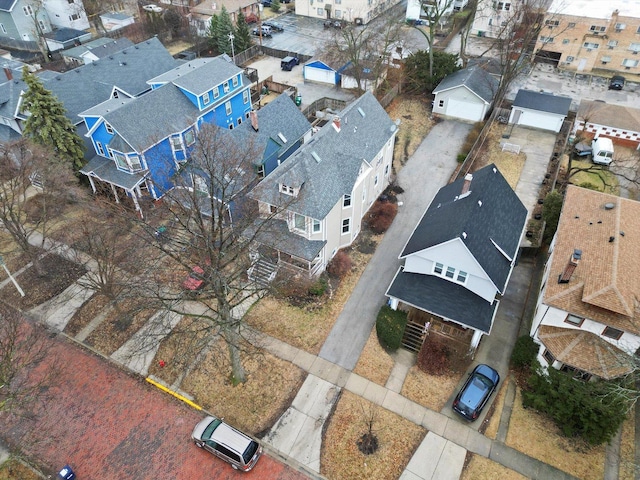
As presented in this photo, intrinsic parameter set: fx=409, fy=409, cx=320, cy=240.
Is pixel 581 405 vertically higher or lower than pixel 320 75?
lower

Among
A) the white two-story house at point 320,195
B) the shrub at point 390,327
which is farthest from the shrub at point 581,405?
the white two-story house at point 320,195

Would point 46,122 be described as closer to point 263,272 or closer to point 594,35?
point 263,272

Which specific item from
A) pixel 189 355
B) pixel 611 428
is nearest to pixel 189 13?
pixel 189 355

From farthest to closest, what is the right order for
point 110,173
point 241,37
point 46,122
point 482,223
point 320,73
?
point 241,37
point 320,73
point 110,173
point 46,122
point 482,223

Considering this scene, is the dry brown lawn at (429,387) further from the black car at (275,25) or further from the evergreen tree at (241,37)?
the black car at (275,25)

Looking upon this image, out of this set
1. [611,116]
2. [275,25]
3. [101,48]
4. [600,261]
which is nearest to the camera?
[600,261]

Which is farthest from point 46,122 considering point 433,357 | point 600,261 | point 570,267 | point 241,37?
point 600,261

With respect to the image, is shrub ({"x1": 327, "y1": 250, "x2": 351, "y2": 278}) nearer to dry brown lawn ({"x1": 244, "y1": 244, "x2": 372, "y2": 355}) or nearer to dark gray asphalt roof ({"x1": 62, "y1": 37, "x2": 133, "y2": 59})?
dry brown lawn ({"x1": 244, "y1": 244, "x2": 372, "y2": 355})

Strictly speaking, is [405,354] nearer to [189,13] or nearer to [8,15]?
[189,13]
